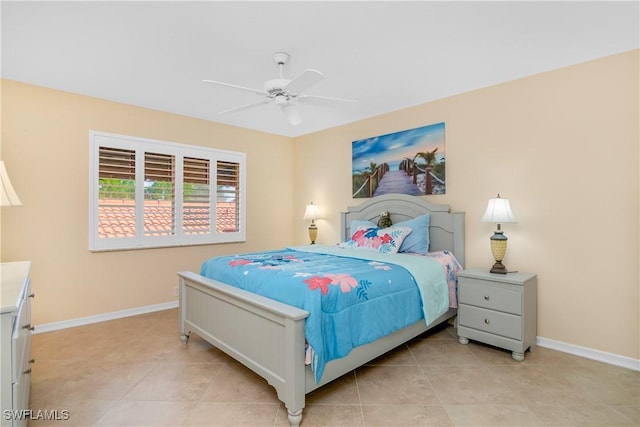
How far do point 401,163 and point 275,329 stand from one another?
277 centimetres

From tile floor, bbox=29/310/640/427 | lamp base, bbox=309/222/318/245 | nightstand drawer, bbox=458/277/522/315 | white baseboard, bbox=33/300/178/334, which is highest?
lamp base, bbox=309/222/318/245

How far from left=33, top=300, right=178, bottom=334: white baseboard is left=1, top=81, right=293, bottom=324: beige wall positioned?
0.15ft

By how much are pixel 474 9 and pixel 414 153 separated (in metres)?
1.97

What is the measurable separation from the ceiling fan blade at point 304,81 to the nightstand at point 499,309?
7.14 ft

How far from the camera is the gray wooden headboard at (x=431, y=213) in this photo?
11.8 ft

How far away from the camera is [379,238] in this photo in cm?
372

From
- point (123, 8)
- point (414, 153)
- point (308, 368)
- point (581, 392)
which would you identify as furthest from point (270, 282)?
point (414, 153)

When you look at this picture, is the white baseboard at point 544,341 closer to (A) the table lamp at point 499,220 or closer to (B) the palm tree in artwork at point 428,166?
(A) the table lamp at point 499,220

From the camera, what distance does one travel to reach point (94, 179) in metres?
3.72

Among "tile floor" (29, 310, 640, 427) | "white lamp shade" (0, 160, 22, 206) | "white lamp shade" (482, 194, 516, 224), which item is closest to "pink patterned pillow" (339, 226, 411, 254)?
"white lamp shade" (482, 194, 516, 224)

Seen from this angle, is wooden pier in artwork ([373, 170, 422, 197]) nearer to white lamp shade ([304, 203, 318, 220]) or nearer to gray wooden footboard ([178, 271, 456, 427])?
white lamp shade ([304, 203, 318, 220])

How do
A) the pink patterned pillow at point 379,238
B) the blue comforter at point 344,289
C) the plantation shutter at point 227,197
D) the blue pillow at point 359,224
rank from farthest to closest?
the plantation shutter at point 227,197, the blue pillow at point 359,224, the pink patterned pillow at point 379,238, the blue comforter at point 344,289

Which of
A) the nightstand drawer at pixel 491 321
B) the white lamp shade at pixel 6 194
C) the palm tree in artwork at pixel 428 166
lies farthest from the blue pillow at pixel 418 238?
the white lamp shade at pixel 6 194

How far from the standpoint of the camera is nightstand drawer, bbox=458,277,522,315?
2.80m
